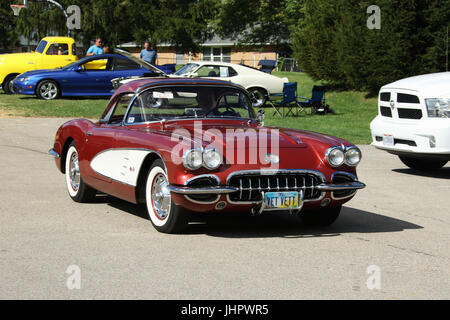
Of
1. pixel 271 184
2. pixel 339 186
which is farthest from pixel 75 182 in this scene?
pixel 339 186

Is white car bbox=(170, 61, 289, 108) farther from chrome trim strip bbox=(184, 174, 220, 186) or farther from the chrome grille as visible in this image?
chrome trim strip bbox=(184, 174, 220, 186)

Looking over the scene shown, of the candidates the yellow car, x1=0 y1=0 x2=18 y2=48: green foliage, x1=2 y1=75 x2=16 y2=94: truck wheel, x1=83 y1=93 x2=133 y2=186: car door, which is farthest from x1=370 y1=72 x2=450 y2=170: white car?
x1=0 y1=0 x2=18 y2=48: green foliage

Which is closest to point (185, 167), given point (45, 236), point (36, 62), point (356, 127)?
point (45, 236)

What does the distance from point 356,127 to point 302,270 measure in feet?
50.6

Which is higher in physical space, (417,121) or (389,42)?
(389,42)

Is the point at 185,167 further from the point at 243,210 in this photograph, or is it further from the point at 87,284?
the point at 87,284

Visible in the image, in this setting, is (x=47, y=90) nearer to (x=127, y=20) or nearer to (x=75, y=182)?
(x=75, y=182)

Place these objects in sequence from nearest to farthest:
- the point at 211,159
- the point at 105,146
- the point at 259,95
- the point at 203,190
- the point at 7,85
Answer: the point at 203,190
the point at 211,159
the point at 105,146
the point at 259,95
the point at 7,85

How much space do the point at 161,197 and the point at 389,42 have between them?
19565 mm

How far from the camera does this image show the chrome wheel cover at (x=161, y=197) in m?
7.41

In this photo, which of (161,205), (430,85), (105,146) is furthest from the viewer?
(430,85)

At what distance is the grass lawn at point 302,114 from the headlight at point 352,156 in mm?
9898

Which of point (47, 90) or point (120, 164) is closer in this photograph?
point (120, 164)

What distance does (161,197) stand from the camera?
7.50m
